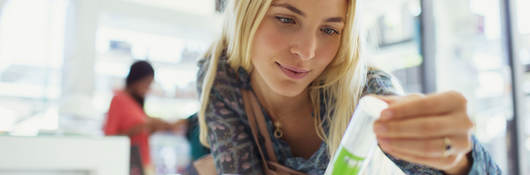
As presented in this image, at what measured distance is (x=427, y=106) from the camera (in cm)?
33

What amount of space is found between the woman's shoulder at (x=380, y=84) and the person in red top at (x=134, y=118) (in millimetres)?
1043

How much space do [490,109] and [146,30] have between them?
1546mm

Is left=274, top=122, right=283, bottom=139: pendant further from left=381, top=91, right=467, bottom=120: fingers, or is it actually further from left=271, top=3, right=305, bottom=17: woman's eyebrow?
left=381, top=91, right=467, bottom=120: fingers

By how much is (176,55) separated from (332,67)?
1506 millimetres

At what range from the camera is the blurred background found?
166 centimetres

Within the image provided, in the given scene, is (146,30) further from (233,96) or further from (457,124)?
(457,124)

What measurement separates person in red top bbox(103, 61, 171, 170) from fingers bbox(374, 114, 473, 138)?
1244mm

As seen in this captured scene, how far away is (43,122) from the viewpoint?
1.67 metres

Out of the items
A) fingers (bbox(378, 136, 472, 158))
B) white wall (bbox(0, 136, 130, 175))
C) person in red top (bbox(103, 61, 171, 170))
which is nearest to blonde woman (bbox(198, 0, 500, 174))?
fingers (bbox(378, 136, 472, 158))

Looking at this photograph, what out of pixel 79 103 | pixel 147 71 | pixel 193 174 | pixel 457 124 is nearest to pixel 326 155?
pixel 457 124

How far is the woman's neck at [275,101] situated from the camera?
0.72m

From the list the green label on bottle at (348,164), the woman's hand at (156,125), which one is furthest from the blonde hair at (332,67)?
the woman's hand at (156,125)

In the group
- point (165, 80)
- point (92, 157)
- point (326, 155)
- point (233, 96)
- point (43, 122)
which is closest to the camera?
point (92, 157)

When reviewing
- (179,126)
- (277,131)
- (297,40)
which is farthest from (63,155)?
(179,126)
